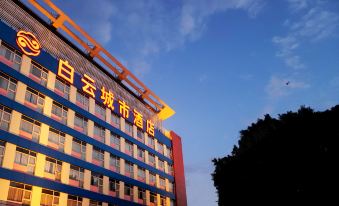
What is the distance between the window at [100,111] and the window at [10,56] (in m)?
10.7

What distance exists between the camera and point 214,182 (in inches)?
1227

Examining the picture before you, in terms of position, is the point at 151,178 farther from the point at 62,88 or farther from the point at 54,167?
the point at 62,88

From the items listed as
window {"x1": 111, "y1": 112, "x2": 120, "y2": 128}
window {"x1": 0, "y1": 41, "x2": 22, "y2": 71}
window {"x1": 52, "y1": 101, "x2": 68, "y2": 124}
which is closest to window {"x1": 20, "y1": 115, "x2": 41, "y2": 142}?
window {"x1": 52, "y1": 101, "x2": 68, "y2": 124}

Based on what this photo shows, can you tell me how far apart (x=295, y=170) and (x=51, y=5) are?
2701 cm

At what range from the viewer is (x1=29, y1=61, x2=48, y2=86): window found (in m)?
29.1

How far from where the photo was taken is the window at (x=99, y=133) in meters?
35.7

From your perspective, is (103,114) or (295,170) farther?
(103,114)

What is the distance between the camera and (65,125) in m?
31.0

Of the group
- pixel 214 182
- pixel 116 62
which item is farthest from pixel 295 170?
pixel 116 62

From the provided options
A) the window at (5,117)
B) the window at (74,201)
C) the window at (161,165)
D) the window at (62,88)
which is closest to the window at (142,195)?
the window at (161,165)

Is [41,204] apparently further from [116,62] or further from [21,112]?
[116,62]

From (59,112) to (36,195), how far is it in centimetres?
802

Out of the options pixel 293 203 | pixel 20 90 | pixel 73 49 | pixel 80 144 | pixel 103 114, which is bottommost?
pixel 293 203

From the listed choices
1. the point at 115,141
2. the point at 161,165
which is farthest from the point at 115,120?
the point at 161,165
